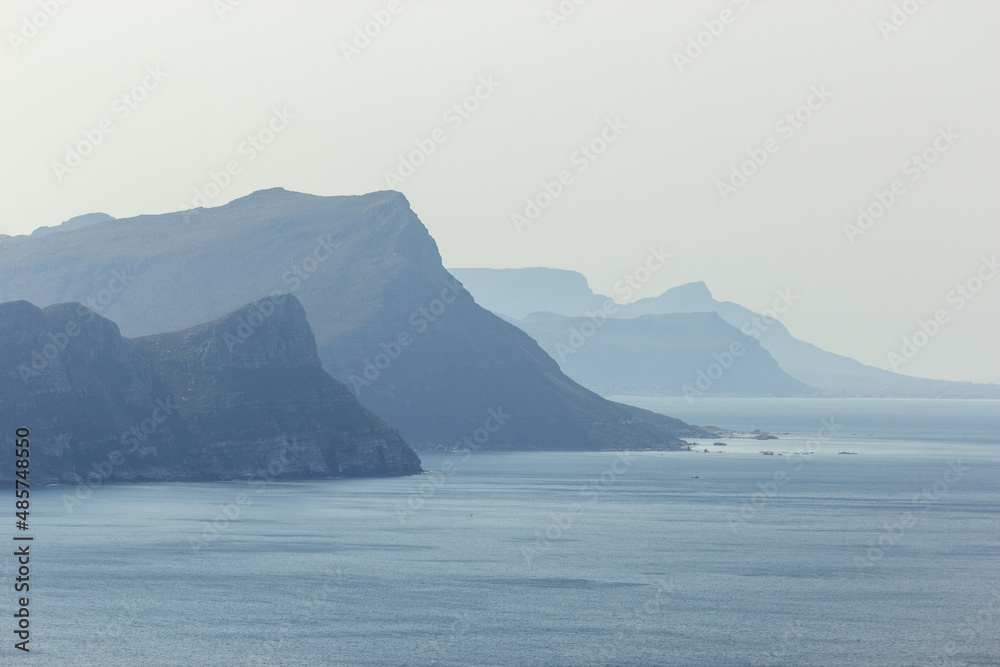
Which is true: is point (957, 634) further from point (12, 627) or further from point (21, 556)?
point (21, 556)

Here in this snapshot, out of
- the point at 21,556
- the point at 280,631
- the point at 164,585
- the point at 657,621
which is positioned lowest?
the point at 21,556

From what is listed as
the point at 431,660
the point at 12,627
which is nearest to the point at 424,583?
the point at 431,660

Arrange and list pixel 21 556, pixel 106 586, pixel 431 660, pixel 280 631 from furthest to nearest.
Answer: pixel 21 556
pixel 106 586
pixel 280 631
pixel 431 660

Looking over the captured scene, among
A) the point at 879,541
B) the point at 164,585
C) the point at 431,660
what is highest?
the point at 879,541

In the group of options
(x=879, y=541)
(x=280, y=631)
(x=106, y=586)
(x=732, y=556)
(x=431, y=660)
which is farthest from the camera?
(x=879, y=541)

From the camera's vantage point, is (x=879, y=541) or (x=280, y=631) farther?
(x=879, y=541)

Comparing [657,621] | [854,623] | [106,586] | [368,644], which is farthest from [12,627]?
[854,623]

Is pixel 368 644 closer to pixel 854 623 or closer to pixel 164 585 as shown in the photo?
pixel 164 585

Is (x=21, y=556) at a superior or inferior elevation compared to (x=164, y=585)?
inferior

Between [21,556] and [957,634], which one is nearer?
[957,634]
